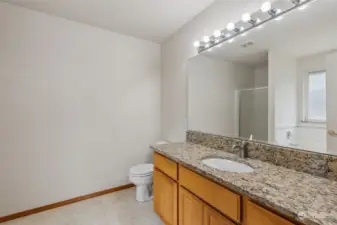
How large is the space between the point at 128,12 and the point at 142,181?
86.5 inches

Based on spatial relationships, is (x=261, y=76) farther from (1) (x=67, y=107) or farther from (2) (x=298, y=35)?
(1) (x=67, y=107)

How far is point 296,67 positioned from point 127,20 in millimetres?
2095

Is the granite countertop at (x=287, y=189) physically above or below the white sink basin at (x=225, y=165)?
above

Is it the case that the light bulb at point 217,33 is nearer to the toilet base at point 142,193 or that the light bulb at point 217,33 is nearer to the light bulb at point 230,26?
the light bulb at point 230,26

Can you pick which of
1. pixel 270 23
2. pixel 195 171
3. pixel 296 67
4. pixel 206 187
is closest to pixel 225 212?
pixel 206 187

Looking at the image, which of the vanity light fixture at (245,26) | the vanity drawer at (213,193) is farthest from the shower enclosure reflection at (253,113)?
the vanity drawer at (213,193)

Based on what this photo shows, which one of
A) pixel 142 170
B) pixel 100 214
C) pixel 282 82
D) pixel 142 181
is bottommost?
pixel 100 214

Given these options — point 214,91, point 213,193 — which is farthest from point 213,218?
point 214,91

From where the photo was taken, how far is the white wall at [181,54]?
77.3 inches

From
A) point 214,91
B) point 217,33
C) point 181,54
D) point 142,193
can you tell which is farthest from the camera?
point 181,54

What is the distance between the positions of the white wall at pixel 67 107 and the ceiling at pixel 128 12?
0.52 ft

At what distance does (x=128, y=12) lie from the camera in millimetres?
2342

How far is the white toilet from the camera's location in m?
2.53

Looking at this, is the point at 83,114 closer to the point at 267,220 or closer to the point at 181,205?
the point at 181,205
